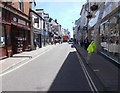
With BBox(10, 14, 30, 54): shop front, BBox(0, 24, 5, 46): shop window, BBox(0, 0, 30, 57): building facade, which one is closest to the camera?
BBox(0, 24, 5, 46): shop window

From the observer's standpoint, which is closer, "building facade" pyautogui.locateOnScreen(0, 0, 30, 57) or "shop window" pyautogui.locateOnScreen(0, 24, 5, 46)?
"shop window" pyautogui.locateOnScreen(0, 24, 5, 46)

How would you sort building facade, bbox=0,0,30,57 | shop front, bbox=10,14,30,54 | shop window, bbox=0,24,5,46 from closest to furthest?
shop window, bbox=0,24,5,46 < building facade, bbox=0,0,30,57 < shop front, bbox=10,14,30,54

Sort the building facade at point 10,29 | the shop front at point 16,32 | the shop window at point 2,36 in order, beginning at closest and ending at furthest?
the shop window at point 2,36 → the building facade at point 10,29 → the shop front at point 16,32

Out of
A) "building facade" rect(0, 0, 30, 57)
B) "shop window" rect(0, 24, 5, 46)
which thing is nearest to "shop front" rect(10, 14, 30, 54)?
"building facade" rect(0, 0, 30, 57)

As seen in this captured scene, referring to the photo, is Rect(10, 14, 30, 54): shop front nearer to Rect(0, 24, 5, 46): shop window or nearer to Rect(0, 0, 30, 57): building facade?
Rect(0, 0, 30, 57): building facade

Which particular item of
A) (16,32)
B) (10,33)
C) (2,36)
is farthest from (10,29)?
(16,32)

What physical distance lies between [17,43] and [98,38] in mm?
9029

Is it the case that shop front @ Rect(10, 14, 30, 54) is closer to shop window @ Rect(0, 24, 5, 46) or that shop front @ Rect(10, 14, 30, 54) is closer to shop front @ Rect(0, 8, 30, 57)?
shop front @ Rect(0, 8, 30, 57)

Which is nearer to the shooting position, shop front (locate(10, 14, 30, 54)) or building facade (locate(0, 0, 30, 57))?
building facade (locate(0, 0, 30, 57))

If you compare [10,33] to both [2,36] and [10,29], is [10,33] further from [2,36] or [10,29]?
[2,36]

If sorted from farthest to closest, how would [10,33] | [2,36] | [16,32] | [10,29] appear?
1. [16,32]
2. [10,33]
3. [10,29]
4. [2,36]

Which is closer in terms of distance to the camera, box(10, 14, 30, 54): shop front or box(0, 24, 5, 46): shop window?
box(0, 24, 5, 46): shop window

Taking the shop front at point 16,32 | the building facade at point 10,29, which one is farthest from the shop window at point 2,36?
the shop front at point 16,32

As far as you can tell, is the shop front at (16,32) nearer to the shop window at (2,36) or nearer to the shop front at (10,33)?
the shop front at (10,33)
